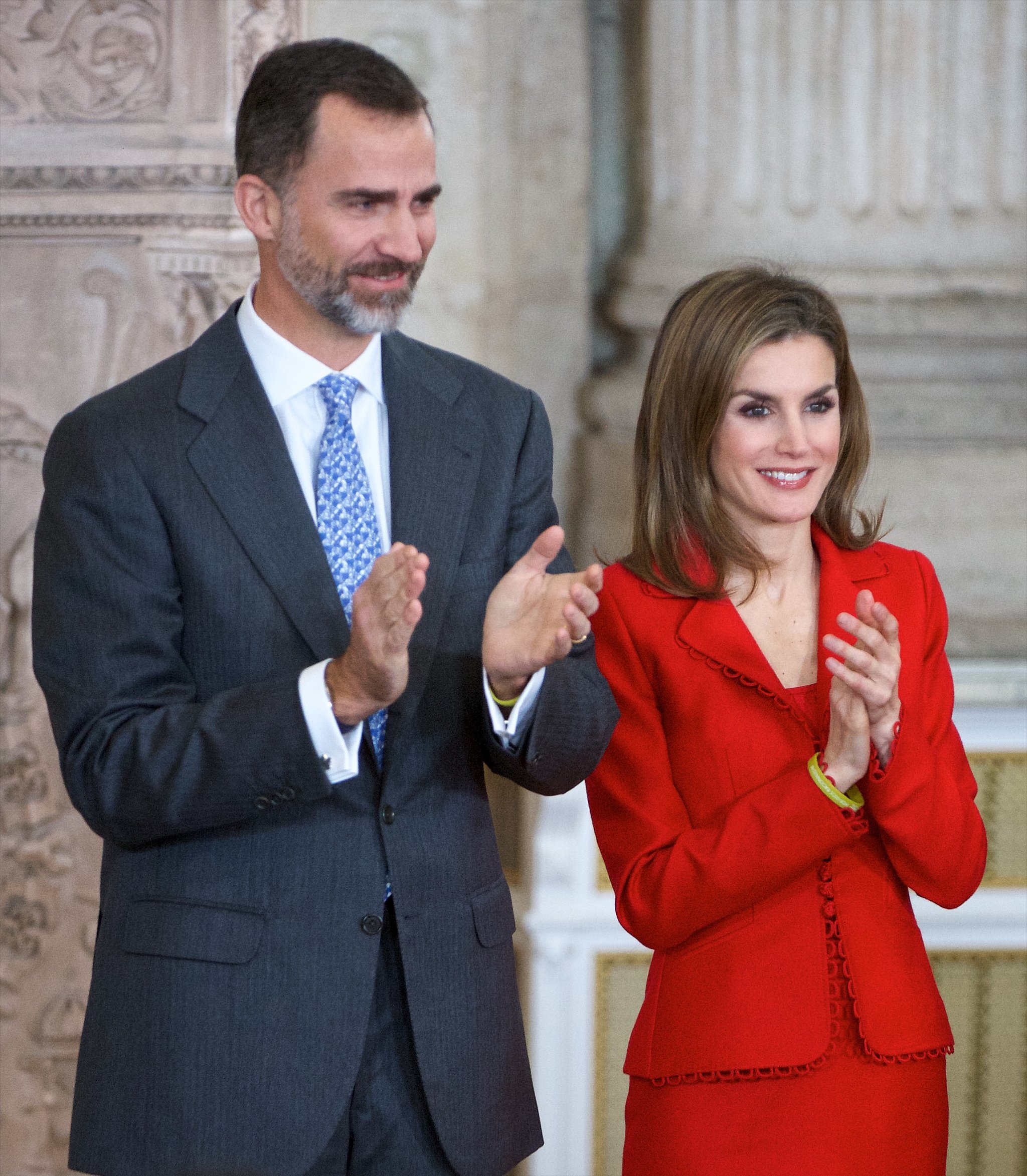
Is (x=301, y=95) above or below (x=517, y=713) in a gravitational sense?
above

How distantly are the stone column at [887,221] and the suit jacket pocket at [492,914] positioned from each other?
59.0 inches

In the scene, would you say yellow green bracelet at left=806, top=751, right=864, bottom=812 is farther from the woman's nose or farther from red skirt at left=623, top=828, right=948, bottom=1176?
the woman's nose

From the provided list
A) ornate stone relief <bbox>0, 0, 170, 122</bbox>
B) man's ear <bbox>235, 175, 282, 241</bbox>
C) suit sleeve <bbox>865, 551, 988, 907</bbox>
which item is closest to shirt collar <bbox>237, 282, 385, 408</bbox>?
man's ear <bbox>235, 175, 282, 241</bbox>

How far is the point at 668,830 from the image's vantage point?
1940mm

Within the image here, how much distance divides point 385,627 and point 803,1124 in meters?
0.83

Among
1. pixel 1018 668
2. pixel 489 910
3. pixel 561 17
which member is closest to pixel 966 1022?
pixel 1018 668

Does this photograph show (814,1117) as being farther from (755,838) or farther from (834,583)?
(834,583)

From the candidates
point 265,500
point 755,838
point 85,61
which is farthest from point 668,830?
point 85,61

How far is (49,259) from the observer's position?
3094 millimetres

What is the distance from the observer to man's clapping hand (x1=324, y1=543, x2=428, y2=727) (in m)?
1.57

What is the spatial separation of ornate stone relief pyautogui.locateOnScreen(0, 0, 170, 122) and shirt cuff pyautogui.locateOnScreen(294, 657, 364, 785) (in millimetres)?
1827

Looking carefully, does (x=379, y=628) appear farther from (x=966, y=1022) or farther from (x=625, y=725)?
(x=966, y=1022)

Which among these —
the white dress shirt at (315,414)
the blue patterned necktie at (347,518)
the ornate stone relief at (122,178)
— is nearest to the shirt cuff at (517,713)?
the white dress shirt at (315,414)

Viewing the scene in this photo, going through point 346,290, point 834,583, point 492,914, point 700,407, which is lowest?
point 492,914
